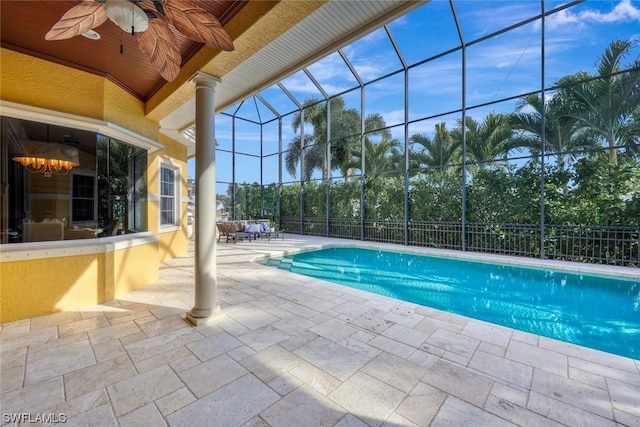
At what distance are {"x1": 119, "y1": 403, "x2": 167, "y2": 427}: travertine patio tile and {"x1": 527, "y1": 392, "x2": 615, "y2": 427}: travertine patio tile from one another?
7.86ft

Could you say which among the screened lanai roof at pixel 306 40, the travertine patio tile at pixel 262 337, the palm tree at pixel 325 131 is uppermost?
the palm tree at pixel 325 131

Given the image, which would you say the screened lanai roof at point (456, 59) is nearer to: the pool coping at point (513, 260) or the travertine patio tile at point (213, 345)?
the travertine patio tile at point (213, 345)

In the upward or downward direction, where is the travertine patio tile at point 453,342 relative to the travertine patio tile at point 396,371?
upward

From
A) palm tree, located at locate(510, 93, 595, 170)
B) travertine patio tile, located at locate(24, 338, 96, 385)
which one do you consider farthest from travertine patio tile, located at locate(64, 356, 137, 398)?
palm tree, located at locate(510, 93, 595, 170)

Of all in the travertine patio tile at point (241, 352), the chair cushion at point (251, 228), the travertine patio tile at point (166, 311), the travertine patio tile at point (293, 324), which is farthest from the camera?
the chair cushion at point (251, 228)

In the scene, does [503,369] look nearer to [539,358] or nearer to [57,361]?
[539,358]

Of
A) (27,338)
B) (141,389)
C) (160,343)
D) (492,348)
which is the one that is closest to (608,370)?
(492,348)

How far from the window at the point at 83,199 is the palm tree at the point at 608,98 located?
32.6 feet

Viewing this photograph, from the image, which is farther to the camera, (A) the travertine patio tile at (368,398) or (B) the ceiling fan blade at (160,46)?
(B) the ceiling fan blade at (160,46)

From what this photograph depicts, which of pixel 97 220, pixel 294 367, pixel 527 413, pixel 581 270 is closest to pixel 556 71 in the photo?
pixel 581 270

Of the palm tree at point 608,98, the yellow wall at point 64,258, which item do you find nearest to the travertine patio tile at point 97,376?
the yellow wall at point 64,258

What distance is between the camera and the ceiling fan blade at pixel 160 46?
6.86 feet

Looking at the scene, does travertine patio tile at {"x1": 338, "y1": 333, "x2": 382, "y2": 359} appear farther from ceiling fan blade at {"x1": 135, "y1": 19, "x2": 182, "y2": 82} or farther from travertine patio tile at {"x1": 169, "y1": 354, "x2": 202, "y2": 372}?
ceiling fan blade at {"x1": 135, "y1": 19, "x2": 182, "y2": 82}

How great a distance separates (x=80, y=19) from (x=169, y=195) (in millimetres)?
5499
